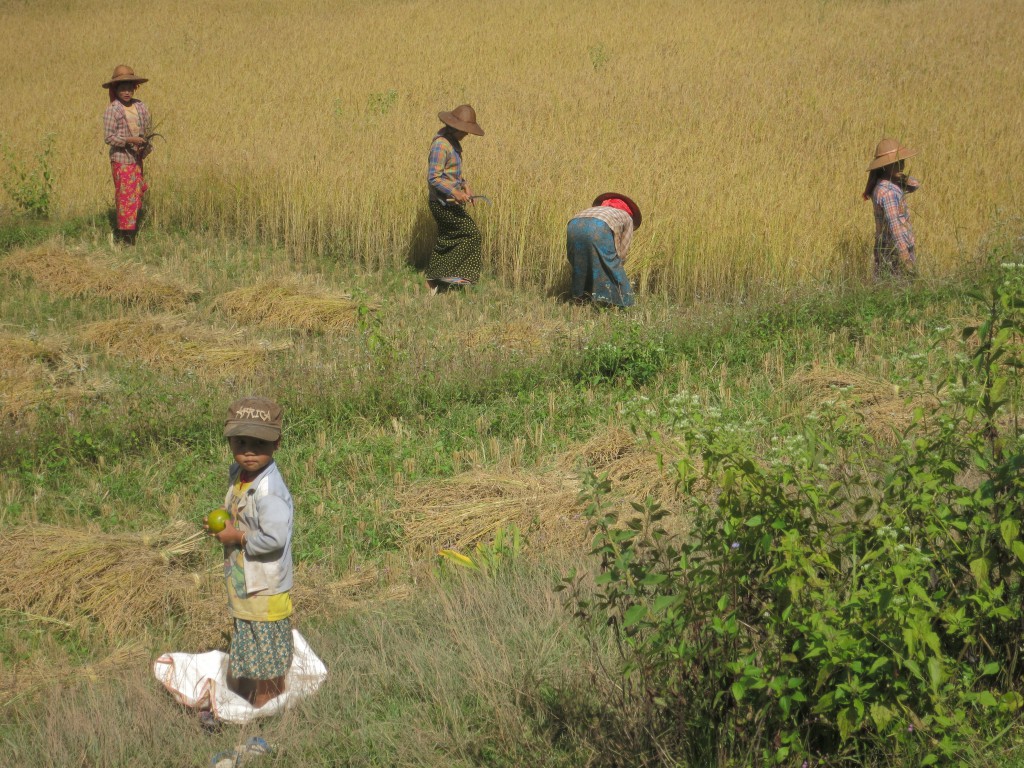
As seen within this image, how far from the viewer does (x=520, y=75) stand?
15914 mm

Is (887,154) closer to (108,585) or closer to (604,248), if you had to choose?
(604,248)

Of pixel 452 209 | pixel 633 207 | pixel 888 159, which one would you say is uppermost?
pixel 888 159

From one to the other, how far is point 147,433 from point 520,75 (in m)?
11.1

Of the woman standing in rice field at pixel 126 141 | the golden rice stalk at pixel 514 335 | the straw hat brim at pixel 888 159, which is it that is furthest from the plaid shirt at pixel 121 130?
the straw hat brim at pixel 888 159

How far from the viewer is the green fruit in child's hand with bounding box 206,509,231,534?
3.45 meters

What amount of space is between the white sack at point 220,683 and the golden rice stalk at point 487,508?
1.33m

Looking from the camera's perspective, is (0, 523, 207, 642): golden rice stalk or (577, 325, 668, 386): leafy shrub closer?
(0, 523, 207, 642): golden rice stalk

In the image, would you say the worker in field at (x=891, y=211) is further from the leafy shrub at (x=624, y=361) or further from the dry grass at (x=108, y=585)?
the dry grass at (x=108, y=585)

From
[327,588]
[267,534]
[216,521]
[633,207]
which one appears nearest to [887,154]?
[633,207]

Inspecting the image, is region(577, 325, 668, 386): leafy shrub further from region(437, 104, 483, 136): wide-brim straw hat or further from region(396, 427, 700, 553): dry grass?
region(437, 104, 483, 136): wide-brim straw hat

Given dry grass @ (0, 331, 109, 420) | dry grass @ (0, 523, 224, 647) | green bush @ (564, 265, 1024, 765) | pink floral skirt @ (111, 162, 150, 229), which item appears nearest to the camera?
green bush @ (564, 265, 1024, 765)

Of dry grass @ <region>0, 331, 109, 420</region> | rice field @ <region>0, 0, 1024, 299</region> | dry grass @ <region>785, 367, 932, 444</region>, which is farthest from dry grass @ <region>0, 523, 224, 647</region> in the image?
rice field @ <region>0, 0, 1024, 299</region>

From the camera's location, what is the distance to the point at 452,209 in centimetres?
909

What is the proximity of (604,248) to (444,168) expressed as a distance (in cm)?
159
